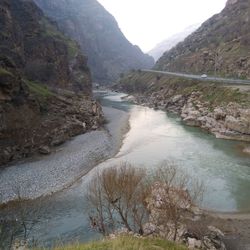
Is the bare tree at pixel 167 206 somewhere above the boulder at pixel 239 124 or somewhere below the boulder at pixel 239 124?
above

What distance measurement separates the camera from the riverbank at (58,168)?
48.2 meters

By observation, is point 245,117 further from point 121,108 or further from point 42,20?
point 42,20

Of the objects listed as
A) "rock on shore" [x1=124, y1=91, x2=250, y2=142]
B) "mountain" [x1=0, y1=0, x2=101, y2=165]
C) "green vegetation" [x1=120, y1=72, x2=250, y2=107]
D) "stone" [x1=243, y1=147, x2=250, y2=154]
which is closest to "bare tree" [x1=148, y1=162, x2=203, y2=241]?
"stone" [x1=243, y1=147, x2=250, y2=154]

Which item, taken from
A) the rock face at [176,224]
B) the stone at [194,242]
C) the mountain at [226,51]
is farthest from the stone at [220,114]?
the stone at [194,242]

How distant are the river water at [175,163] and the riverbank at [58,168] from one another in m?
2.18

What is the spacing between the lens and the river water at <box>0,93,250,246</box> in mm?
37500

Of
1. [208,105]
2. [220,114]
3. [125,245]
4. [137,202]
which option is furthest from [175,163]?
[208,105]

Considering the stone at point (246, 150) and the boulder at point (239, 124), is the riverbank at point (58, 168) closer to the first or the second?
the stone at point (246, 150)

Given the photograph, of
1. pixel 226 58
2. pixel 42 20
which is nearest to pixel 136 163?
pixel 226 58

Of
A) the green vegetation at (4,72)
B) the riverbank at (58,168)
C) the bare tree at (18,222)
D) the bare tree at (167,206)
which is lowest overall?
the riverbank at (58,168)

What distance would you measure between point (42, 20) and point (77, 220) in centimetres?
16704

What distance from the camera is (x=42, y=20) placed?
190m

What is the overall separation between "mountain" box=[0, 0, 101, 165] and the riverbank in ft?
12.0

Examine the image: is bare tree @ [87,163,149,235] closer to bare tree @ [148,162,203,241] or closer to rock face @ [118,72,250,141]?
bare tree @ [148,162,203,241]
